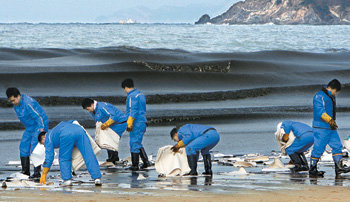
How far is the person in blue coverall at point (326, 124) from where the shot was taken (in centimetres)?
990

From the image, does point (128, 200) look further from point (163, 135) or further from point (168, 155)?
point (163, 135)

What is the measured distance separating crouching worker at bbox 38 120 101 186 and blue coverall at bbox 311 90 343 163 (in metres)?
3.50

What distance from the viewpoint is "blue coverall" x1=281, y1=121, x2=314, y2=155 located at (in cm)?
1084

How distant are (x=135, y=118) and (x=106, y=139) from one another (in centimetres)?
78

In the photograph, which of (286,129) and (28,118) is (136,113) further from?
(286,129)

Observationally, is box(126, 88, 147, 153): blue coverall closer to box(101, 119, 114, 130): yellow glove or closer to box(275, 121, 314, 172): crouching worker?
box(101, 119, 114, 130): yellow glove

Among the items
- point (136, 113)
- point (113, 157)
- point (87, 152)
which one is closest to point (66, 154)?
point (87, 152)

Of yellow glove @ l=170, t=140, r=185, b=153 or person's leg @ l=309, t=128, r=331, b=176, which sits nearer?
person's leg @ l=309, t=128, r=331, b=176

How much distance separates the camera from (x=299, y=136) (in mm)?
10883

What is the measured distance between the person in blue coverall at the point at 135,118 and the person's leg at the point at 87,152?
220 centimetres

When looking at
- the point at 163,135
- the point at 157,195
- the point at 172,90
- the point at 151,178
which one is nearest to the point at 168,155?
the point at 151,178

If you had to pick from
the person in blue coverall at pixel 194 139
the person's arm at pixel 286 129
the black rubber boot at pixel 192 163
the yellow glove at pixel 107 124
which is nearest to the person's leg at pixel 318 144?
the person's arm at pixel 286 129

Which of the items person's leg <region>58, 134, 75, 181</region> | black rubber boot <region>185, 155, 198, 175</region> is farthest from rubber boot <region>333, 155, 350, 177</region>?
person's leg <region>58, 134, 75, 181</region>

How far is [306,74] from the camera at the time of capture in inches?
1382
